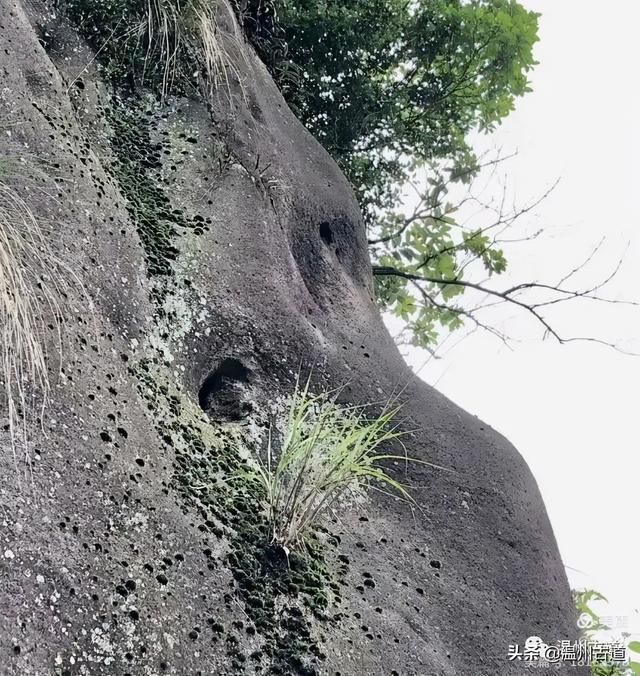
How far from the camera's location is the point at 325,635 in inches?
92.3

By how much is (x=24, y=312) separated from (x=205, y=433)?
809 mm

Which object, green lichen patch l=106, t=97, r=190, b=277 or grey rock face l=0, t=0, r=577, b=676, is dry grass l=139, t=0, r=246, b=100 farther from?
green lichen patch l=106, t=97, r=190, b=277

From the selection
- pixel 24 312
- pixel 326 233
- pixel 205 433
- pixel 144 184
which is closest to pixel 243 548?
pixel 205 433

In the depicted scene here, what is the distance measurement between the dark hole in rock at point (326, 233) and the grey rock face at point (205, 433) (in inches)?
0.4

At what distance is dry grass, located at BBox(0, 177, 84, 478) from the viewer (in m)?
2.06

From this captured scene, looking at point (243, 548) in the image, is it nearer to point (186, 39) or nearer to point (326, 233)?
point (326, 233)

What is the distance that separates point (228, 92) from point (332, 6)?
1853 mm

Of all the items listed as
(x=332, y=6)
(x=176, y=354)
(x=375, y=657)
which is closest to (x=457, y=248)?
(x=332, y=6)

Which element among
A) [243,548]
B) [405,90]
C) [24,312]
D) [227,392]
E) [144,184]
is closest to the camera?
[24,312]

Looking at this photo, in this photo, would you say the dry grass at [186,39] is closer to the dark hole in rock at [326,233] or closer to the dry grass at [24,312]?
the dark hole in rock at [326,233]

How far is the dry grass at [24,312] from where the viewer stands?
2.06 metres

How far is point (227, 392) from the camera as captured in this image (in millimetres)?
3029

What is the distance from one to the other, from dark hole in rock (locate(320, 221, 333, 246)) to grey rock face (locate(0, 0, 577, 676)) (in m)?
0.01

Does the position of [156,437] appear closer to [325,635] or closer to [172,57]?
[325,635]
